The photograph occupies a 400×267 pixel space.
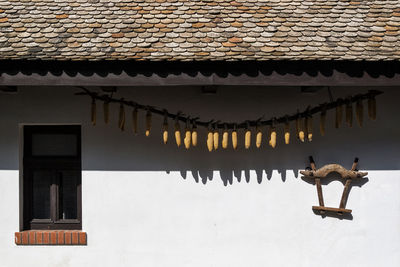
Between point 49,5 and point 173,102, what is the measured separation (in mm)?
2036

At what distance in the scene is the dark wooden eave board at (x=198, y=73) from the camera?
4039 millimetres

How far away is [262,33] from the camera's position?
443cm

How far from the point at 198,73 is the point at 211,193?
1.59m

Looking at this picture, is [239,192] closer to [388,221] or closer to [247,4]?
[388,221]

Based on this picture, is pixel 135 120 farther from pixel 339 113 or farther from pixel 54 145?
pixel 339 113

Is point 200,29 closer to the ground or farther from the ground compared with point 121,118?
farther from the ground

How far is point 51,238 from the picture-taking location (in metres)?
4.70

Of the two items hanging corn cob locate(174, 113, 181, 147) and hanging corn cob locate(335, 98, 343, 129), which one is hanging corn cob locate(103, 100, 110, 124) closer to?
hanging corn cob locate(174, 113, 181, 147)

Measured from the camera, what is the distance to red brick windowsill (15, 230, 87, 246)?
4.69m

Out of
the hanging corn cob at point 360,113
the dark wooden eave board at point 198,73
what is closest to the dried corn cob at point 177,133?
the dark wooden eave board at point 198,73

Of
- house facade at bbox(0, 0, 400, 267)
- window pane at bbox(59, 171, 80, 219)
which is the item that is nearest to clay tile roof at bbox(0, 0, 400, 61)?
house facade at bbox(0, 0, 400, 267)

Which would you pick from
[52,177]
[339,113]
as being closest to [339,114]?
[339,113]

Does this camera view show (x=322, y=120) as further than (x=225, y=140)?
Yes

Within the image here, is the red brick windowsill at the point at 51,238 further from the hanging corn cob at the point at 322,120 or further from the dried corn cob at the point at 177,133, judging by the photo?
the hanging corn cob at the point at 322,120
